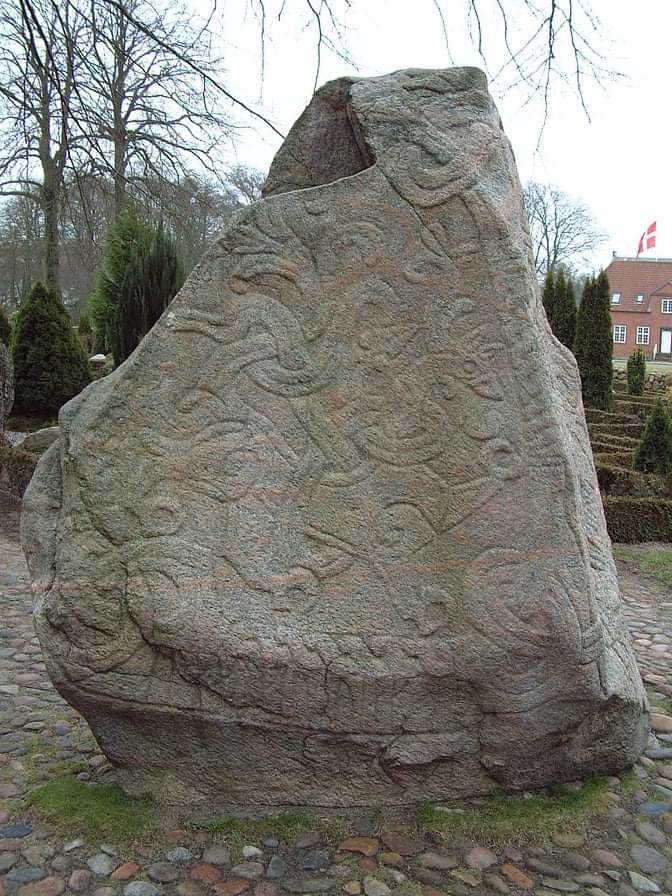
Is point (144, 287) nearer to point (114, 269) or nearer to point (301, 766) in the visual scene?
point (114, 269)

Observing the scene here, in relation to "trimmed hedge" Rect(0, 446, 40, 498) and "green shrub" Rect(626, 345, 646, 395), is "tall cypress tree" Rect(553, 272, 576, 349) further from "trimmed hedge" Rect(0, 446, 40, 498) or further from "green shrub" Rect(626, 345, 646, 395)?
"trimmed hedge" Rect(0, 446, 40, 498)

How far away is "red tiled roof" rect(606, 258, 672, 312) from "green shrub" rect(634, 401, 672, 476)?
126 feet

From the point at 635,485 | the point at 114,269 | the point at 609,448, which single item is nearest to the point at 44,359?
the point at 114,269

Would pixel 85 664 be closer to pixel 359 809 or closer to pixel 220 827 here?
pixel 220 827

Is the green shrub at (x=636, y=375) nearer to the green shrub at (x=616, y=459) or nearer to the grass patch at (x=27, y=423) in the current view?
the green shrub at (x=616, y=459)

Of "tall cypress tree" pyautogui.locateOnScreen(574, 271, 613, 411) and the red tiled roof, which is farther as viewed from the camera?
the red tiled roof

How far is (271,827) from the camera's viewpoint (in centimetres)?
257

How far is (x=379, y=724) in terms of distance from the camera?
2541 millimetres

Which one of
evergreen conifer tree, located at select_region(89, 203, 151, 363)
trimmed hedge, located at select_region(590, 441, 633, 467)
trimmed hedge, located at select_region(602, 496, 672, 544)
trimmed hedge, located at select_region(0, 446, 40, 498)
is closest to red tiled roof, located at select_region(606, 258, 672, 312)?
evergreen conifer tree, located at select_region(89, 203, 151, 363)

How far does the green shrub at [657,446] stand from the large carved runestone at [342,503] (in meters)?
6.80

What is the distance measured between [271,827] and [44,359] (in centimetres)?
1123

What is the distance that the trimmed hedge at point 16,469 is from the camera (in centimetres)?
823

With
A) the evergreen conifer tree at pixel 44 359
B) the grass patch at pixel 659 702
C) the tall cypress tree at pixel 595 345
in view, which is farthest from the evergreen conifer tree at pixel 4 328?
the grass patch at pixel 659 702

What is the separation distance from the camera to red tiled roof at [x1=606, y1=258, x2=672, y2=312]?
148 feet
